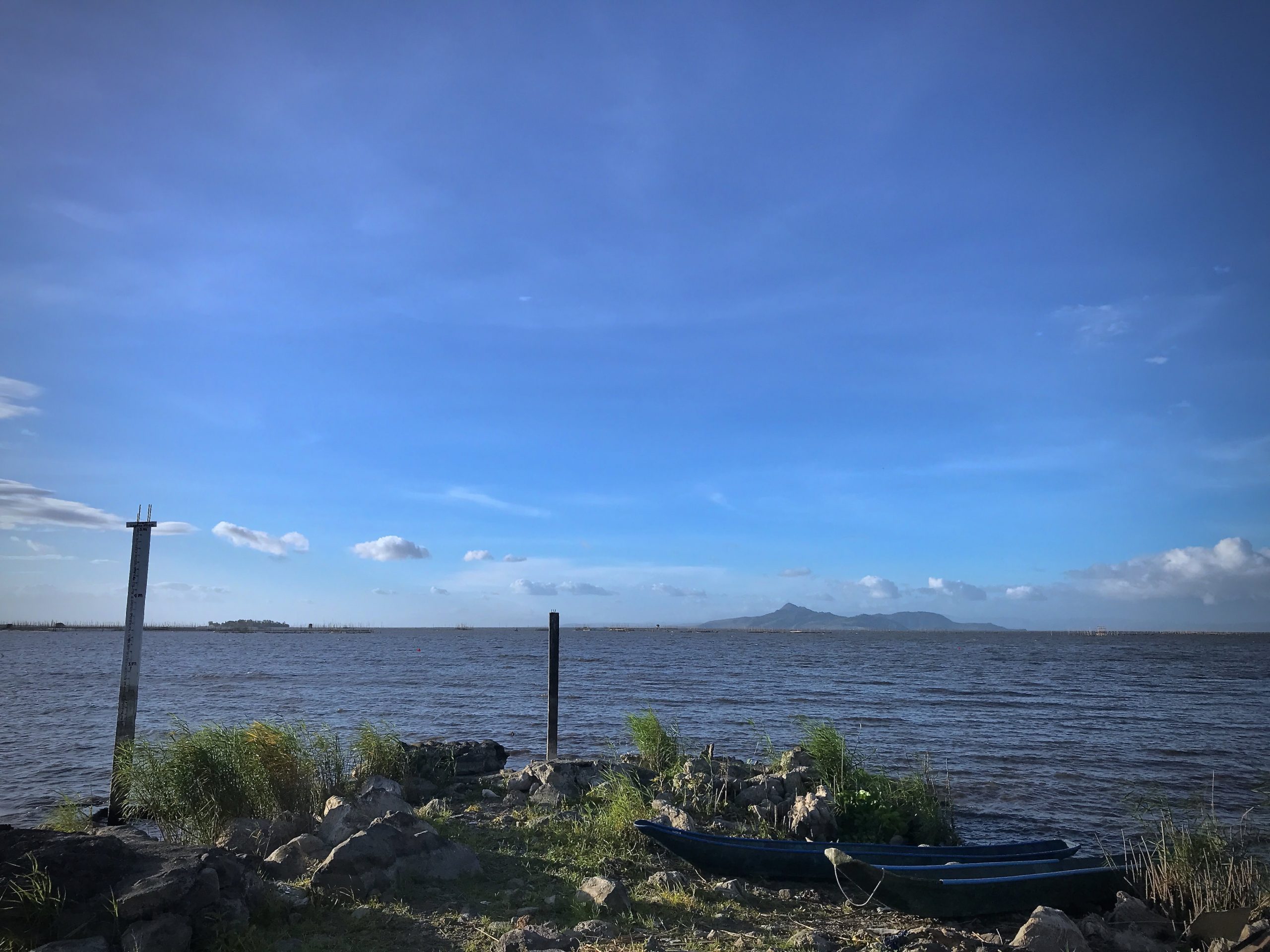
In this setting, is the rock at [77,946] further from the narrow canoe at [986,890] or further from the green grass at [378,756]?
the green grass at [378,756]

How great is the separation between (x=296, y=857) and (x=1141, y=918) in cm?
899

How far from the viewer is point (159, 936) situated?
19.1ft

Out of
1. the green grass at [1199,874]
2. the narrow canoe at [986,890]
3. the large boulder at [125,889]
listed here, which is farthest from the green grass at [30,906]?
the green grass at [1199,874]

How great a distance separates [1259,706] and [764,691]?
68.9ft

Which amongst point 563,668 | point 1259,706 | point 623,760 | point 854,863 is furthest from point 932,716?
point 563,668

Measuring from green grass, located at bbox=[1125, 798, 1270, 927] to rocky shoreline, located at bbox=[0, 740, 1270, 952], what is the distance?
43cm

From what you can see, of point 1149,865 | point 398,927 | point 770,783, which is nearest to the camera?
point 398,927

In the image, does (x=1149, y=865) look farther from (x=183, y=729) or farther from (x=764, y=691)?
(x=764, y=691)

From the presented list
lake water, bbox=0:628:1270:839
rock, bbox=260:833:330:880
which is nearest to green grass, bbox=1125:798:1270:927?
lake water, bbox=0:628:1270:839

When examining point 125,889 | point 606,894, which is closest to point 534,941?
point 606,894

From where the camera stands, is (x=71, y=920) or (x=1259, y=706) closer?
(x=71, y=920)

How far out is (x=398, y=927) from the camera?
6910 mm

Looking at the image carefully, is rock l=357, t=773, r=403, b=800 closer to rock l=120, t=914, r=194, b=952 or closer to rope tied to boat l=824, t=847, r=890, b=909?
rock l=120, t=914, r=194, b=952

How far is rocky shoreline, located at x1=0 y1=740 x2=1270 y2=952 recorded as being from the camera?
6.06 metres
